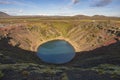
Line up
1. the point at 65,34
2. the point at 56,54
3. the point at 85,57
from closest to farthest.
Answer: the point at 85,57, the point at 56,54, the point at 65,34

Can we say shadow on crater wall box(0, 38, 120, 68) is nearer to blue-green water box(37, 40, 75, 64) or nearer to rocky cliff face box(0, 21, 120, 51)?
blue-green water box(37, 40, 75, 64)

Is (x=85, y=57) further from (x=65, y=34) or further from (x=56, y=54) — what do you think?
(x=65, y=34)

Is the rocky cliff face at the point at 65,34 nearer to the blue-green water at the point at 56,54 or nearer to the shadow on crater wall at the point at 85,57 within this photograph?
the blue-green water at the point at 56,54

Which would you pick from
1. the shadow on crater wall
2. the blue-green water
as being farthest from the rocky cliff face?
the shadow on crater wall

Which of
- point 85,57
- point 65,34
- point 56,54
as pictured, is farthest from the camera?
point 65,34

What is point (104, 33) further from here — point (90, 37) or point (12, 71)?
point (12, 71)

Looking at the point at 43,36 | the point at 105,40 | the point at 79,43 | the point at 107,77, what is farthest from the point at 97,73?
the point at 43,36

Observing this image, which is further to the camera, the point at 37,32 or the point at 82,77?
the point at 37,32

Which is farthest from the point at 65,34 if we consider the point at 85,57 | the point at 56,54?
the point at 85,57
